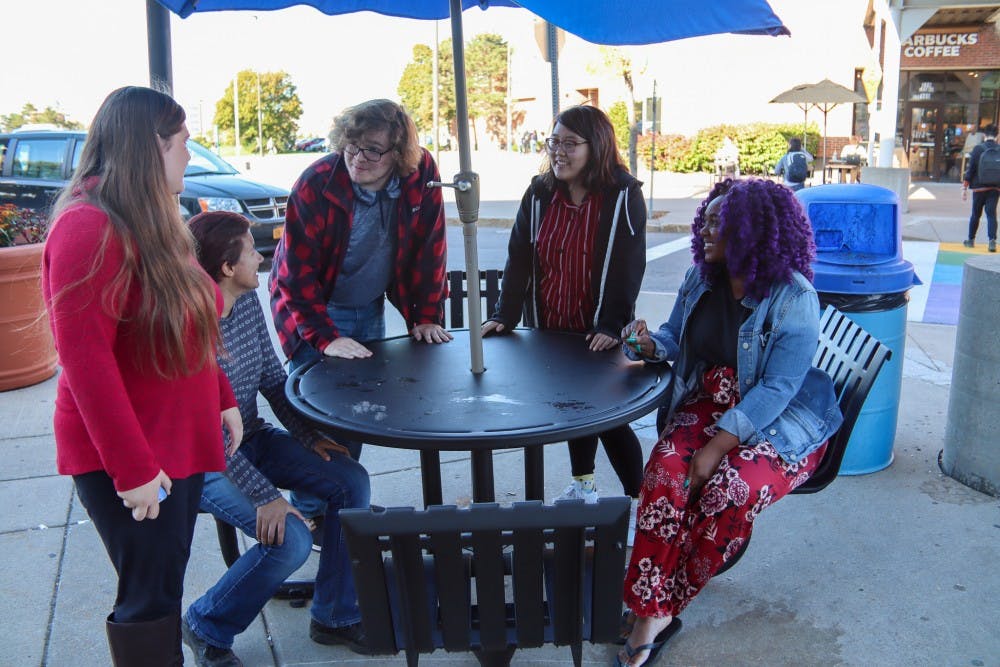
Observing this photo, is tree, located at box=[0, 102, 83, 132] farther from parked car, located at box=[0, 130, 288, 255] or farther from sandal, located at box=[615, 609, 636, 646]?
sandal, located at box=[615, 609, 636, 646]

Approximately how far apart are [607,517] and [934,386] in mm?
4363

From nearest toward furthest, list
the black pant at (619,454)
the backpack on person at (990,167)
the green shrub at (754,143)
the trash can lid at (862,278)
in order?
the black pant at (619,454) < the trash can lid at (862,278) < the backpack on person at (990,167) < the green shrub at (754,143)

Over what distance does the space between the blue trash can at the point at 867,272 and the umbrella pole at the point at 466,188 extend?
180 centimetres

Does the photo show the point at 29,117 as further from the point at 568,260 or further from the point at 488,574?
the point at 488,574

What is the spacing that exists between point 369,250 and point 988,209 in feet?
37.1

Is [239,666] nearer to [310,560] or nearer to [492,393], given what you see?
[310,560]

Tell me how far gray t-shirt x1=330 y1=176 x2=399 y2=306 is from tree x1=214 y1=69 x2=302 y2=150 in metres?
67.5

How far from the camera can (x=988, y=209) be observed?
462 inches

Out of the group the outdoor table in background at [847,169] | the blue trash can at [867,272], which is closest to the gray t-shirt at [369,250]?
the blue trash can at [867,272]

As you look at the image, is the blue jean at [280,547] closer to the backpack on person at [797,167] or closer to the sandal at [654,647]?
the sandal at [654,647]

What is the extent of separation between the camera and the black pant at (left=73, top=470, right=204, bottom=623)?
6.35 ft

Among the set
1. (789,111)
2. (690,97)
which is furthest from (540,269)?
(690,97)

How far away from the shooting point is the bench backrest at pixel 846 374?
285 centimetres

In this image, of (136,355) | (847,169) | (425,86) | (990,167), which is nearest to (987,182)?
(990,167)
